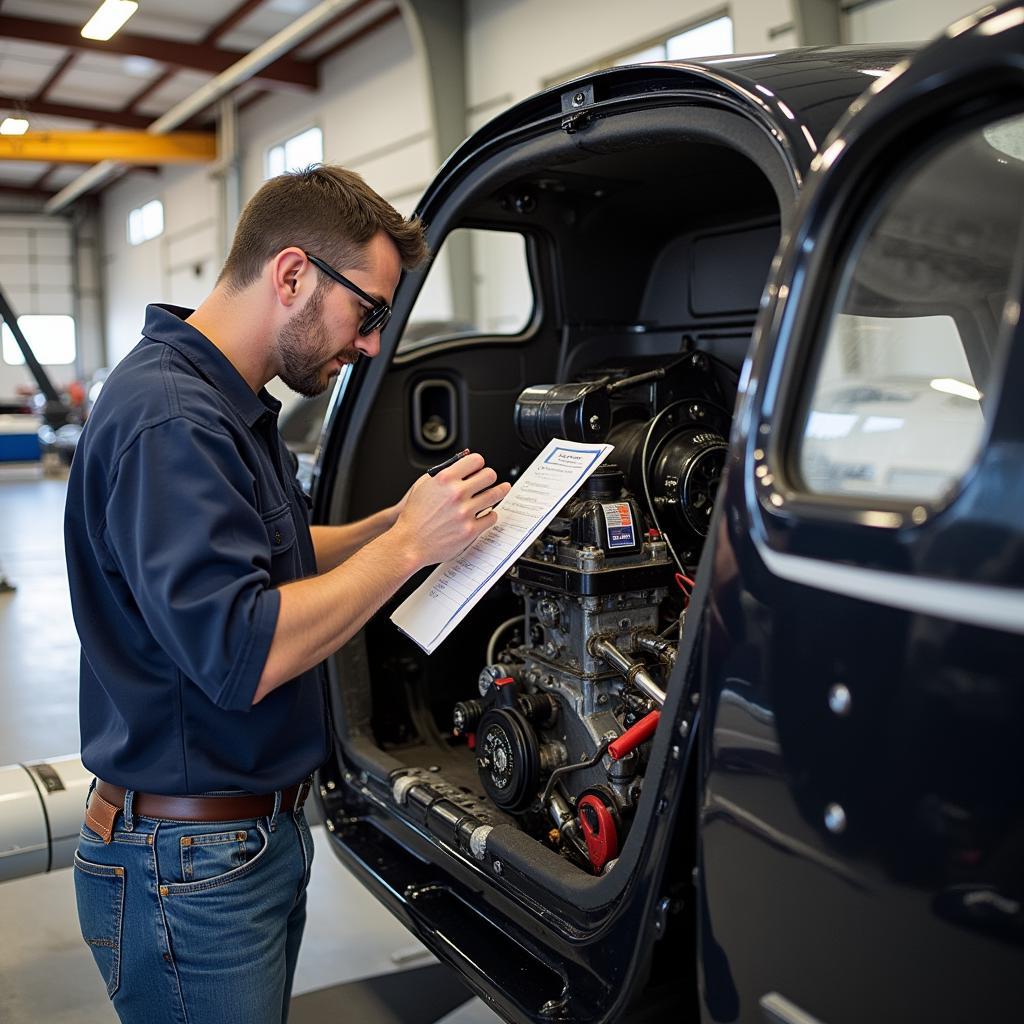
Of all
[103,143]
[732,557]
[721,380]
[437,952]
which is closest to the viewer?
[732,557]

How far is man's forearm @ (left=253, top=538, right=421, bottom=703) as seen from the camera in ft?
5.17

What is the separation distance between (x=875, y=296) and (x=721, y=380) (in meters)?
1.35

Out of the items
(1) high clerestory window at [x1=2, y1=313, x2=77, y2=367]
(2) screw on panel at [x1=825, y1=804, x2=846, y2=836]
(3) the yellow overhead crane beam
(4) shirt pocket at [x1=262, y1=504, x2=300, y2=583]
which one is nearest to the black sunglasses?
(4) shirt pocket at [x1=262, y1=504, x2=300, y2=583]

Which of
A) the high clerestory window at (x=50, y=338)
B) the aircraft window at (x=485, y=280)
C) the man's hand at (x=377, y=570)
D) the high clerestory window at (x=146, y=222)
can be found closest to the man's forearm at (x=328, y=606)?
the man's hand at (x=377, y=570)

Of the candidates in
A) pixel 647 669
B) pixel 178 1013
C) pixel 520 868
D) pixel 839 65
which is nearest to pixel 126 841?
pixel 178 1013

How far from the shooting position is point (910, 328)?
1.57 metres

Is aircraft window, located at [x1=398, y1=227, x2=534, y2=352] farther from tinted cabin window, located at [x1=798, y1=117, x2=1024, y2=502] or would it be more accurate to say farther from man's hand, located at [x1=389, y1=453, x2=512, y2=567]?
tinted cabin window, located at [x1=798, y1=117, x2=1024, y2=502]

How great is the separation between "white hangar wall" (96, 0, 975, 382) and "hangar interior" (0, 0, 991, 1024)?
1.1 inches

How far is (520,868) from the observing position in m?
2.12

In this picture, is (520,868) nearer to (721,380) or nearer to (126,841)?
(126,841)

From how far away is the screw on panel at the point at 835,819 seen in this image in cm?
118

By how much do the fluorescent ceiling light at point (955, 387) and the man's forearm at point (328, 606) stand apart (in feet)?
2.85

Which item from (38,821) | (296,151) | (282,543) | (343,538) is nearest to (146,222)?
(296,151)

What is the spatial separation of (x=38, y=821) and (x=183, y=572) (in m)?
1.91
